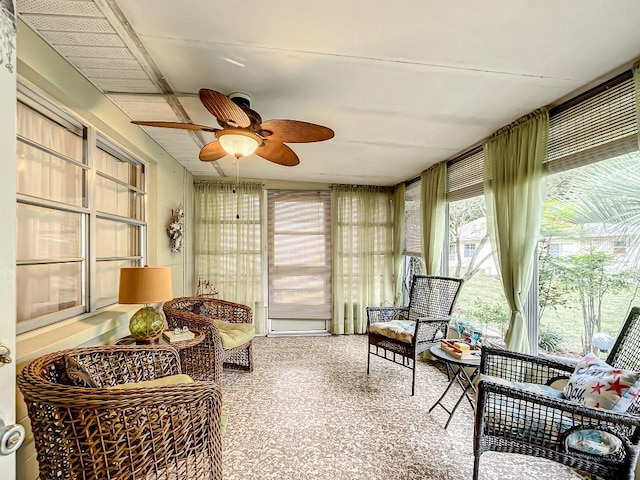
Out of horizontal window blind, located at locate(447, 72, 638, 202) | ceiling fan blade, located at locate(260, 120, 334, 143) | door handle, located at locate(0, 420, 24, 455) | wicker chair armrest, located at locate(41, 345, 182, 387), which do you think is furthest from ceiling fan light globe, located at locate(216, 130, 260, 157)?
horizontal window blind, located at locate(447, 72, 638, 202)

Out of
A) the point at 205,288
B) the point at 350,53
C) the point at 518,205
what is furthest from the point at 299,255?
the point at 350,53

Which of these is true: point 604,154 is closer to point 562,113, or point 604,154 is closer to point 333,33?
point 562,113

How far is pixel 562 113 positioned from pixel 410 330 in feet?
7.27

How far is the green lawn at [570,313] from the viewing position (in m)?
1.92

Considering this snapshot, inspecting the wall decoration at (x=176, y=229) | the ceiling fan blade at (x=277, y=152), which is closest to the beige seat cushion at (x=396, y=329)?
the ceiling fan blade at (x=277, y=152)

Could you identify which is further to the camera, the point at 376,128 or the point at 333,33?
the point at 376,128

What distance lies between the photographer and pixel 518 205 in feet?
7.69

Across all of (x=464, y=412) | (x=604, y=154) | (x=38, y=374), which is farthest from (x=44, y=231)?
(x=604, y=154)

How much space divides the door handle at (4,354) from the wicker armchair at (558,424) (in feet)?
6.12

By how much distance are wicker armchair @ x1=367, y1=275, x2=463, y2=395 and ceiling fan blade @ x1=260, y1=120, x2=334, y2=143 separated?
76.3 inches

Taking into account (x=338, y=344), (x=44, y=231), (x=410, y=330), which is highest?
(x=44, y=231)

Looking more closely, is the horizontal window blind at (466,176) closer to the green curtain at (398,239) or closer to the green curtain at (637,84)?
the green curtain at (398,239)

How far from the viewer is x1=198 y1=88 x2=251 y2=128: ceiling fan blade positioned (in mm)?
1491

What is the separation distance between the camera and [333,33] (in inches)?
57.6
